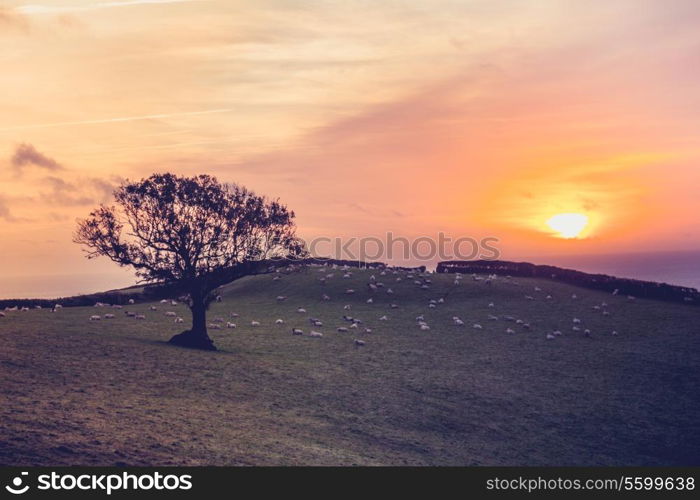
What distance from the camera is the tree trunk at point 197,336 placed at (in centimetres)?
4453

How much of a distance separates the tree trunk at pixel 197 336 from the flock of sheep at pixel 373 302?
6334 millimetres

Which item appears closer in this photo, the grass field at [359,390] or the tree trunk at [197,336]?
the grass field at [359,390]

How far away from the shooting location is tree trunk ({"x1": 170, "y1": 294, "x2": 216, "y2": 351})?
4453cm

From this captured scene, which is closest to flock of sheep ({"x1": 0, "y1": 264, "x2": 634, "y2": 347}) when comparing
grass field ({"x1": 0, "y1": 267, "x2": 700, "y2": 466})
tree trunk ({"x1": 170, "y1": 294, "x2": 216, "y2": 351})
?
grass field ({"x1": 0, "y1": 267, "x2": 700, "y2": 466})

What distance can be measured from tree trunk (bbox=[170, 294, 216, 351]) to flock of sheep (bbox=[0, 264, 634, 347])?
20.8 feet

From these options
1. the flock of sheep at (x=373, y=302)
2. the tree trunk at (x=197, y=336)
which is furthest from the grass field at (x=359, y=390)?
the tree trunk at (x=197, y=336)

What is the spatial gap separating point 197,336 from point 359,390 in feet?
45.9

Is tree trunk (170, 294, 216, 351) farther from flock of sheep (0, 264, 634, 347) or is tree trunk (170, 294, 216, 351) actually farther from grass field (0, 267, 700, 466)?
flock of sheep (0, 264, 634, 347)

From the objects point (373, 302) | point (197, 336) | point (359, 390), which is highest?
point (373, 302)

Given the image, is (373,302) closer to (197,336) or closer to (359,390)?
(197,336)

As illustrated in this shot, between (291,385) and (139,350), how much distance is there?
10500 mm

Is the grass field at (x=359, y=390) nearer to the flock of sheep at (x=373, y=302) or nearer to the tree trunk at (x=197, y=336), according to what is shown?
the flock of sheep at (x=373, y=302)

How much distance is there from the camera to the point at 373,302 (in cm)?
6588

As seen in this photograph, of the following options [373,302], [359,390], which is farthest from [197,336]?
[373,302]
